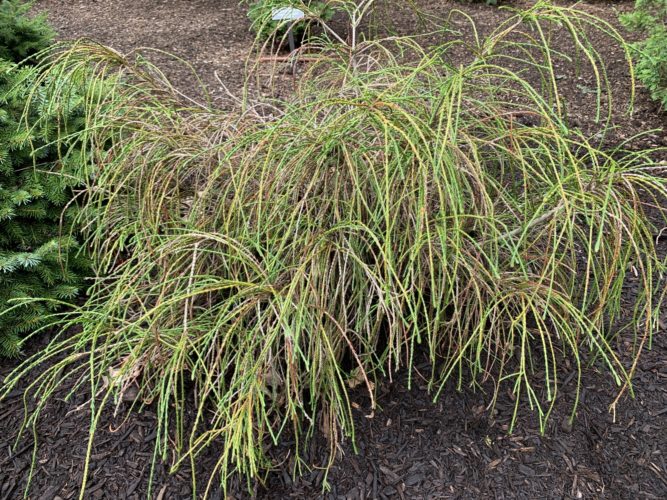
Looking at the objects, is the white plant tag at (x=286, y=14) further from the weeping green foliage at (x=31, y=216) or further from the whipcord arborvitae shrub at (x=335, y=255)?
the weeping green foliage at (x=31, y=216)

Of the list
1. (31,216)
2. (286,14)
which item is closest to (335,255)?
(286,14)

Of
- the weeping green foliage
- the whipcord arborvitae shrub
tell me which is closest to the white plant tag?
the whipcord arborvitae shrub

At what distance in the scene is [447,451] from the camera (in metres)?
1.70

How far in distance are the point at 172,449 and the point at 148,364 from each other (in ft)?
1.04

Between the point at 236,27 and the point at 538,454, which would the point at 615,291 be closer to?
the point at 538,454

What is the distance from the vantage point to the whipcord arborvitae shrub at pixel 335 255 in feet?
4.66

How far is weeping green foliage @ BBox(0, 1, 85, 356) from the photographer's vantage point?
6.43 ft

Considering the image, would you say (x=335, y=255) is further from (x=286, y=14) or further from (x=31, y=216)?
(x=31, y=216)

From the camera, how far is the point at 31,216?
214 cm

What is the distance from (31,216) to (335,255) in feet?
4.17

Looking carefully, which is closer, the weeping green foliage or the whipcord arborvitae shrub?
the whipcord arborvitae shrub

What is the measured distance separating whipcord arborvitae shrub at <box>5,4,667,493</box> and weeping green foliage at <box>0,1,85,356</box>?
0.72 feet

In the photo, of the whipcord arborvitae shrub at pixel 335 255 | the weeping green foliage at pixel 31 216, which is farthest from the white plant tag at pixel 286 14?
the weeping green foliage at pixel 31 216

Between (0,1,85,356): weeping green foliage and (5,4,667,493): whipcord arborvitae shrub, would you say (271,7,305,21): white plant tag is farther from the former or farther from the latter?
(0,1,85,356): weeping green foliage
